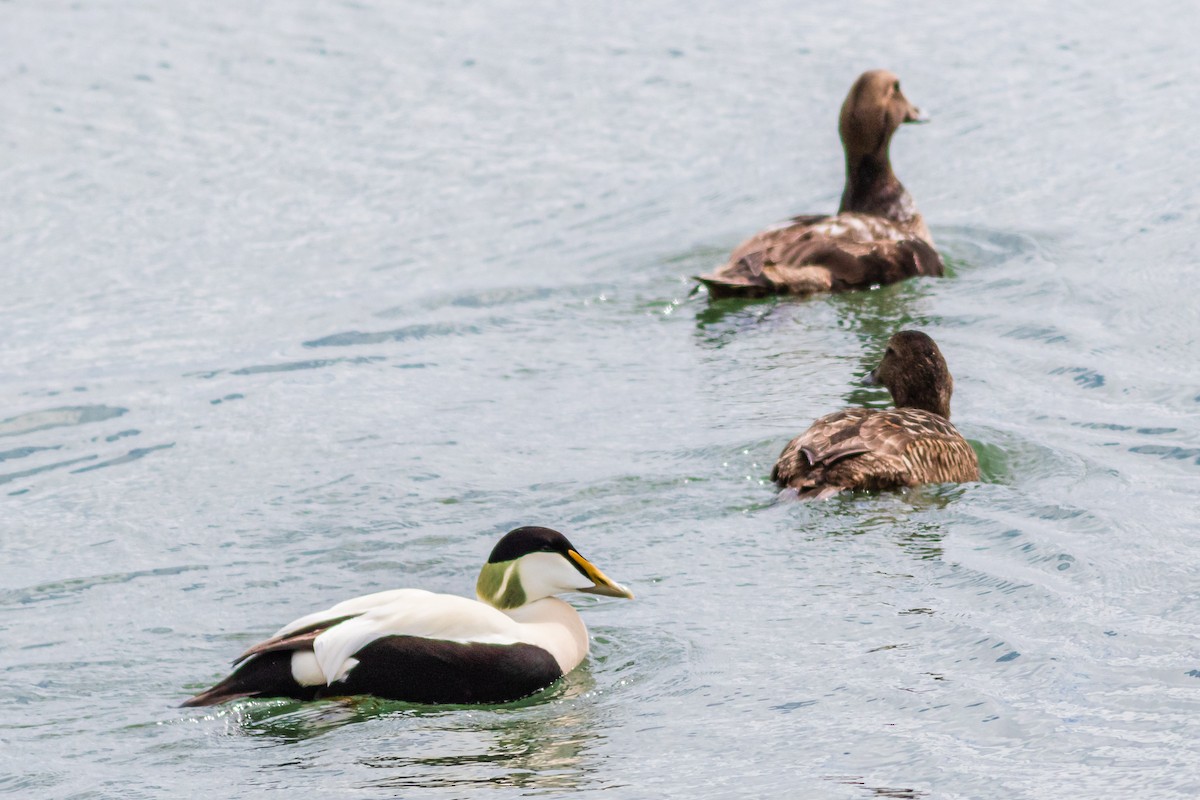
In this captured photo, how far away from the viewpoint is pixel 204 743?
715 cm

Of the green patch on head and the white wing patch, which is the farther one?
the green patch on head

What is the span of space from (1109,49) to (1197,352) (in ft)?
27.5

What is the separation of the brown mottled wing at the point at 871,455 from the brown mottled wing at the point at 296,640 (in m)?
2.85

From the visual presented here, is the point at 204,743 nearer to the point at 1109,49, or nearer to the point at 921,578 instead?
the point at 921,578

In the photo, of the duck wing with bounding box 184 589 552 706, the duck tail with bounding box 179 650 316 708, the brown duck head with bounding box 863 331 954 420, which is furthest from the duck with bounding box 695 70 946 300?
the duck tail with bounding box 179 650 316 708

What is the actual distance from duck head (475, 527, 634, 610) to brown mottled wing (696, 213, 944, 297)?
5622 millimetres

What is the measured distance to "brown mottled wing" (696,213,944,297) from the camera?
1332cm

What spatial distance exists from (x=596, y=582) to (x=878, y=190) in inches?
291

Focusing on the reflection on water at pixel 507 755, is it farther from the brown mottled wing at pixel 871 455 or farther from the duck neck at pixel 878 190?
the duck neck at pixel 878 190

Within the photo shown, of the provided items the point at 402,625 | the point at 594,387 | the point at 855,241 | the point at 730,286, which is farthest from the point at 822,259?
the point at 402,625

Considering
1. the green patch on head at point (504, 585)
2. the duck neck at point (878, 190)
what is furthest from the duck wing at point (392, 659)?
the duck neck at point (878, 190)

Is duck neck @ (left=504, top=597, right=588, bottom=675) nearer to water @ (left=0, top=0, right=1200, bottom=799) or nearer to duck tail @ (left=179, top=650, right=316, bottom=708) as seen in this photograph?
water @ (left=0, top=0, right=1200, bottom=799)

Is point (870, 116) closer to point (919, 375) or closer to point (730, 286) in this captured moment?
point (730, 286)

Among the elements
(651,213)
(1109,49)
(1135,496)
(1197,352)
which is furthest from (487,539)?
(1109,49)
